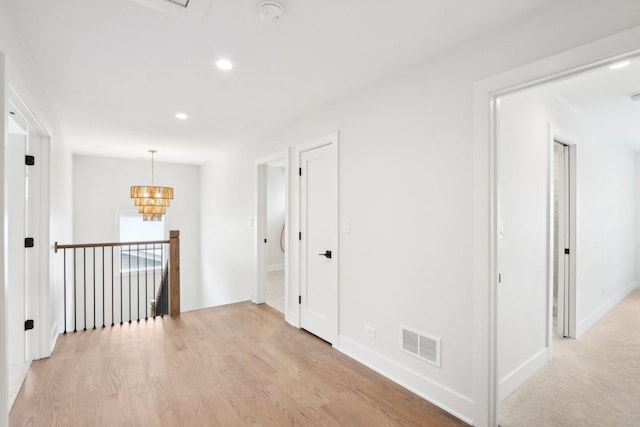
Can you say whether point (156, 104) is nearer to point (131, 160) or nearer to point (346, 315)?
point (346, 315)

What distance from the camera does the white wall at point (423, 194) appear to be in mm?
1854

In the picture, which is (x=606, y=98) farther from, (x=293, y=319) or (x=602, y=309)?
(x=293, y=319)

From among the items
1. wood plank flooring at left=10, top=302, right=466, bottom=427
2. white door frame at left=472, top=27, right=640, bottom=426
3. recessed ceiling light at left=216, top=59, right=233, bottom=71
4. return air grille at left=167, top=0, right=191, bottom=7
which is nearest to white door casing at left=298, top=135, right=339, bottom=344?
wood plank flooring at left=10, top=302, right=466, bottom=427

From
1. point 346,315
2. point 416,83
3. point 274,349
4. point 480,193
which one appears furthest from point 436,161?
point 274,349

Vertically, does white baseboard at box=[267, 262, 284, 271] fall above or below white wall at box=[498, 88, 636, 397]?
below

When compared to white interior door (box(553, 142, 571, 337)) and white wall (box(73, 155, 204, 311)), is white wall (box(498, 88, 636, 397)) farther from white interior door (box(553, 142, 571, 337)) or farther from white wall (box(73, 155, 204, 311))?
white wall (box(73, 155, 204, 311))

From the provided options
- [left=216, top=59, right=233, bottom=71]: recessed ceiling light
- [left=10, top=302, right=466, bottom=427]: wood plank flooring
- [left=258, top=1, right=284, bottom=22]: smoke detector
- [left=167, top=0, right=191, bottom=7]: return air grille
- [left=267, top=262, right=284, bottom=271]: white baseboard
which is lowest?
[left=267, top=262, right=284, bottom=271]: white baseboard

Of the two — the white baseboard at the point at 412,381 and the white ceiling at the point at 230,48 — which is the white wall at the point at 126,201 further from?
the white baseboard at the point at 412,381

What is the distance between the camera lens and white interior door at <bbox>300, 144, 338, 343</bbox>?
10.8 ft

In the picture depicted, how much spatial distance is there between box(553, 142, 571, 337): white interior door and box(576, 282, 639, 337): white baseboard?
10.5 inches

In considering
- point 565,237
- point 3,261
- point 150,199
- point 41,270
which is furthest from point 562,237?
point 150,199

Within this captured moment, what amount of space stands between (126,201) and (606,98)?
25.5 ft

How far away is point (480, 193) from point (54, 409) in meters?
3.23

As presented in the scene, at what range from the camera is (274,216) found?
28.3ft
